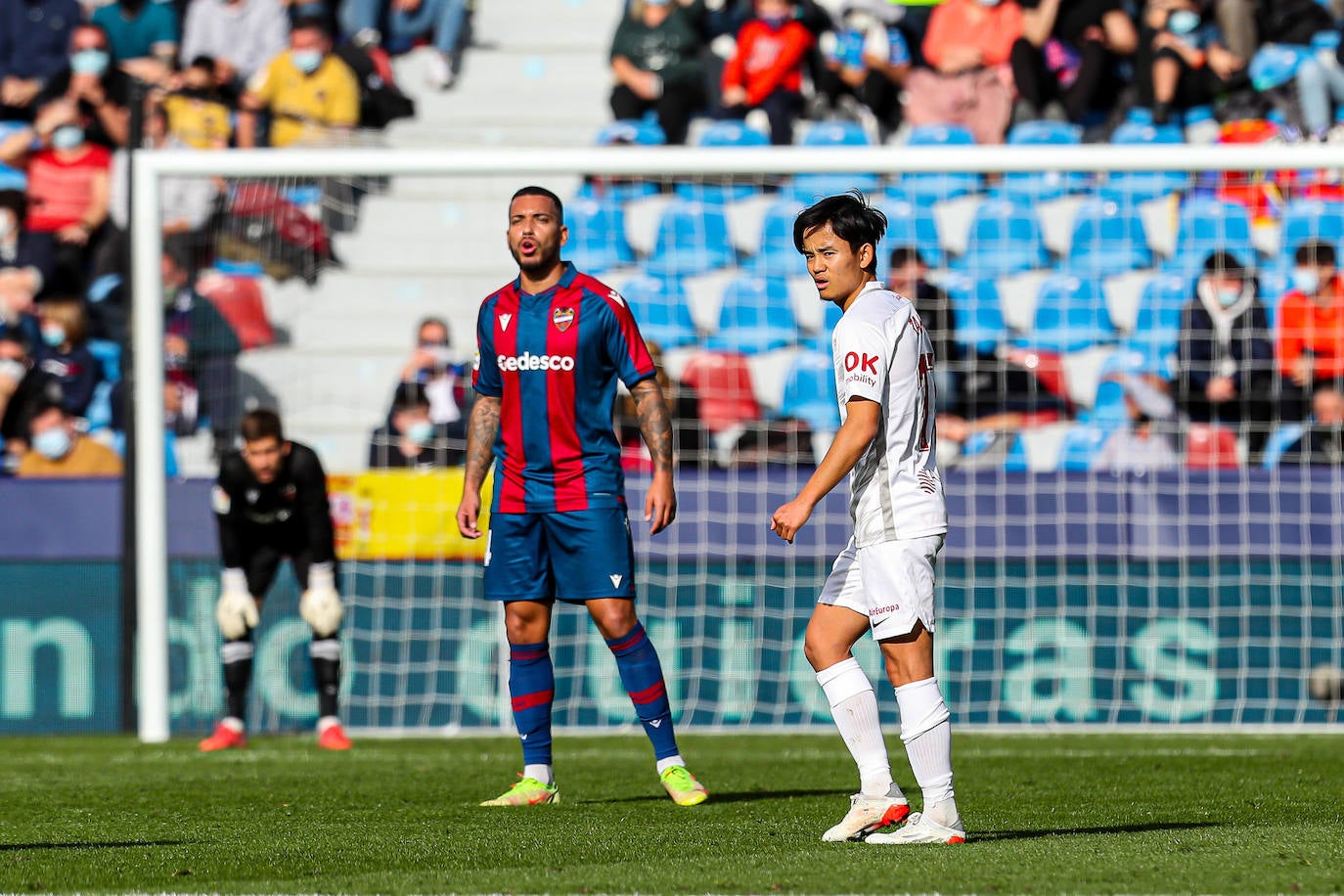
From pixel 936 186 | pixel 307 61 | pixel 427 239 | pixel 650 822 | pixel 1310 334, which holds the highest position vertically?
pixel 307 61

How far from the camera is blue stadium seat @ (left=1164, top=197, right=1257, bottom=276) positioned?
11117 mm

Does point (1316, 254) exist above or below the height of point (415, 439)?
above

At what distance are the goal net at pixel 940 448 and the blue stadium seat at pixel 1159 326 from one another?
0.02 meters

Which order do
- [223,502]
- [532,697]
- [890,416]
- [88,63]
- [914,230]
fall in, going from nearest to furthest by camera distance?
[890,416], [532,697], [223,502], [914,230], [88,63]

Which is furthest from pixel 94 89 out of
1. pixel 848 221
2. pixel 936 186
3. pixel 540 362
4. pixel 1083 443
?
pixel 848 221

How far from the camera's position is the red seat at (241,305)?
11.6 meters

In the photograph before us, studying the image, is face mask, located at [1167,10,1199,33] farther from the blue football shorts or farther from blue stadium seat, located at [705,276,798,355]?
the blue football shorts

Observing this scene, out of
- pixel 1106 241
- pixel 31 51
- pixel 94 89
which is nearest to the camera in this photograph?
pixel 1106 241

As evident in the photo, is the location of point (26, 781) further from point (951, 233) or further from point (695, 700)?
point (951, 233)

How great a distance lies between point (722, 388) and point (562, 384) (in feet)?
16.2

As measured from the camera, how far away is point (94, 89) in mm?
14836

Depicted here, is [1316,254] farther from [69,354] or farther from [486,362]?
[69,354]

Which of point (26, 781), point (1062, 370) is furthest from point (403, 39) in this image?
point (26, 781)

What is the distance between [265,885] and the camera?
4.45 meters
